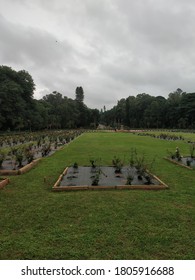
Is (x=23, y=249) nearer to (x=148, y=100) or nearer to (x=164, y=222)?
(x=164, y=222)

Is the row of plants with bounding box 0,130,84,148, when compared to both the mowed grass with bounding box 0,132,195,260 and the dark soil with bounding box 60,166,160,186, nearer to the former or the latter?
the dark soil with bounding box 60,166,160,186

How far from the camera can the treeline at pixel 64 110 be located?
A: 4509 centimetres

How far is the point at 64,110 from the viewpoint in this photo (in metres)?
77.6

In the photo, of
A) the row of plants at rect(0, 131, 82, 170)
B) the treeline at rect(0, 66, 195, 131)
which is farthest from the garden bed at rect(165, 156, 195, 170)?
the treeline at rect(0, 66, 195, 131)

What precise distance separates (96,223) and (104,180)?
3570 mm

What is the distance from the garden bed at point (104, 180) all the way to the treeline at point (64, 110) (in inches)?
1399

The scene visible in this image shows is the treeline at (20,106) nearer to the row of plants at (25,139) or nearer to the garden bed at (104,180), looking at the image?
the row of plants at (25,139)

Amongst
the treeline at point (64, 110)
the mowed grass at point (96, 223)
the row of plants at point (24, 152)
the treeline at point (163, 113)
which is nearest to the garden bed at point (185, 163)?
the mowed grass at point (96, 223)

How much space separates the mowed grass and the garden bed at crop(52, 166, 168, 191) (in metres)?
0.34

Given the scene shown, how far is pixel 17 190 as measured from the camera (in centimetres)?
720

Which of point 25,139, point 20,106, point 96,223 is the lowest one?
point 96,223

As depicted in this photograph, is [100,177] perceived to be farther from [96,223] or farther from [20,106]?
[20,106]

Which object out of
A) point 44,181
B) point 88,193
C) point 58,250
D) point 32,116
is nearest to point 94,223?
point 58,250

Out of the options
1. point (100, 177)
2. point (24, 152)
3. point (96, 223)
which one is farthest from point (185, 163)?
point (96, 223)
